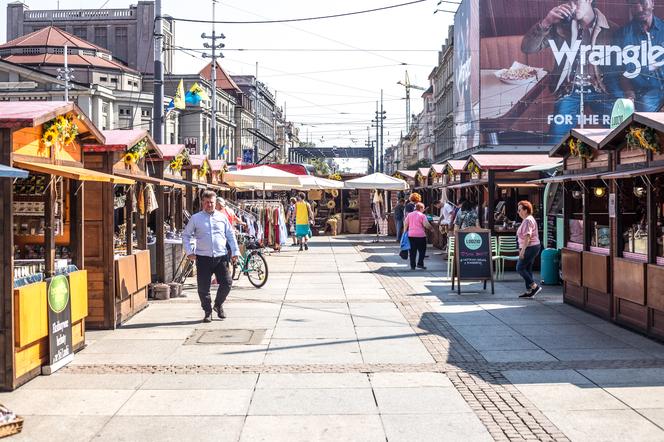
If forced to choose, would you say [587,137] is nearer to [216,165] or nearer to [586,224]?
[586,224]

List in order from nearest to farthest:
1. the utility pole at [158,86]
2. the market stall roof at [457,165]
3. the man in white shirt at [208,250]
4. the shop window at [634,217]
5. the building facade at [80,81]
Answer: the shop window at [634,217] < the man in white shirt at [208,250] < the utility pole at [158,86] < the market stall roof at [457,165] < the building facade at [80,81]

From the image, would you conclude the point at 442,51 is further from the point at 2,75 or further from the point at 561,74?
the point at 2,75

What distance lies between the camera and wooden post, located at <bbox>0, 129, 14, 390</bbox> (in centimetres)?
706

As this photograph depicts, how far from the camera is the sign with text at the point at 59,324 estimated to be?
793 cm

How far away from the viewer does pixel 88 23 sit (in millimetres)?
75875

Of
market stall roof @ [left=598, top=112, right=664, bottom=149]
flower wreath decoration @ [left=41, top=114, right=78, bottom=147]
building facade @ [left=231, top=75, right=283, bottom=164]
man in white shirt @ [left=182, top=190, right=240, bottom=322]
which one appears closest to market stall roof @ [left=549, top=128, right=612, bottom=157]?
market stall roof @ [left=598, top=112, right=664, bottom=149]

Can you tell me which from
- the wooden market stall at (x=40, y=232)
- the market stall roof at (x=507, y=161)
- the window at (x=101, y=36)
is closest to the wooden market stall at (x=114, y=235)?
the wooden market stall at (x=40, y=232)

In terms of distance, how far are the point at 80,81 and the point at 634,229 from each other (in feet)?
182

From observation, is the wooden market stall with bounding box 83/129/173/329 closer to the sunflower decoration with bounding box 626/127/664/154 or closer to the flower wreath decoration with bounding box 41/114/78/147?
the flower wreath decoration with bounding box 41/114/78/147

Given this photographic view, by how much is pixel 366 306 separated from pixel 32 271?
5968mm

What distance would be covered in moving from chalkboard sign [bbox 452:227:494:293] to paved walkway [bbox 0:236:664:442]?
1528mm

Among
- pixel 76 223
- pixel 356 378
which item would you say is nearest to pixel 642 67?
pixel 76 223

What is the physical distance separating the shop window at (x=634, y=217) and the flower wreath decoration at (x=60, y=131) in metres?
7.09

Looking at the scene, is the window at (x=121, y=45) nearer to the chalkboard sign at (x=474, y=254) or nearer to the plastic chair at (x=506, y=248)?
the plastic chair at (x=506, y=248)
